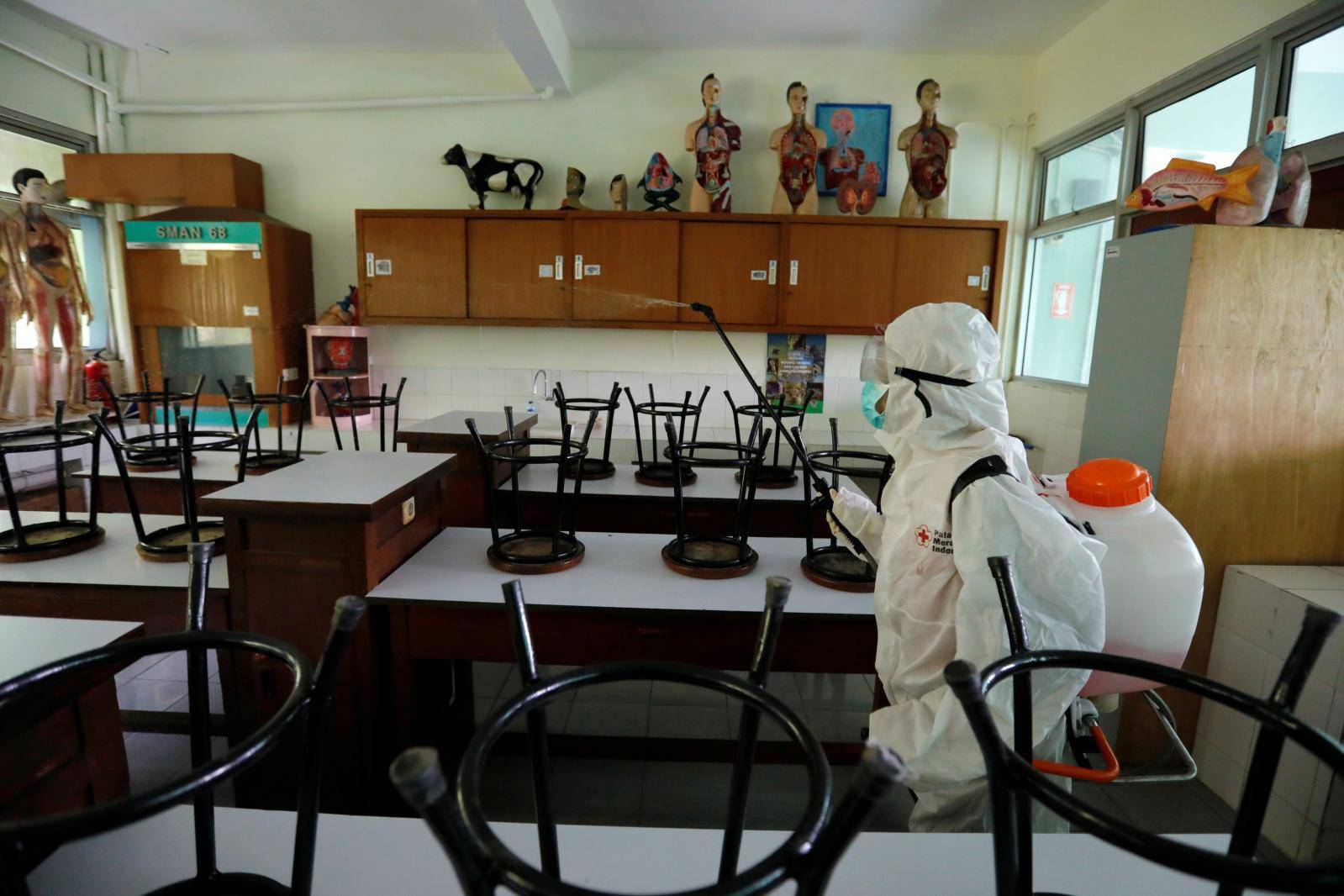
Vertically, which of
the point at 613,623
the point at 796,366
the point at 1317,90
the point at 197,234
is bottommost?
the point at 613,623

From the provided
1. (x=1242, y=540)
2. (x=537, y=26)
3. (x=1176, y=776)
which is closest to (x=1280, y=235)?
(x=1242, y=540)

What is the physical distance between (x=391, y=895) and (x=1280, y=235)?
2555 mm

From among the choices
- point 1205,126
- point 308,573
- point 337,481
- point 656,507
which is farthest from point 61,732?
point 1205,126

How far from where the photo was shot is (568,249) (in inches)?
157

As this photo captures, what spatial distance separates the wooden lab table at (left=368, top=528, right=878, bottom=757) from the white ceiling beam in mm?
2786

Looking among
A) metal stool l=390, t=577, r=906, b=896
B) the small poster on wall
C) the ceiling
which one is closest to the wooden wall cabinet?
the small poster on wall

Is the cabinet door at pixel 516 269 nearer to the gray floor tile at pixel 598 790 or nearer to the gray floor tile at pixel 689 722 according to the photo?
the gray floor tile at pixel 689 722

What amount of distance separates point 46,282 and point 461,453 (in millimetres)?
3133

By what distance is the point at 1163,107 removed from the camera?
320cm

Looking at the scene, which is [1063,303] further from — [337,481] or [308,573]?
[308,573]

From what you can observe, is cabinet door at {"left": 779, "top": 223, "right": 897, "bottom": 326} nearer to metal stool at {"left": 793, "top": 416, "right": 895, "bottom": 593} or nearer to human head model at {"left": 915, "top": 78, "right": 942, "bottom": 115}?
human head model at {"left": 915, "top": 78, "right": 942, "bottom": 115}

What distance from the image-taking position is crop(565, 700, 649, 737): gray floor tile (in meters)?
2.26

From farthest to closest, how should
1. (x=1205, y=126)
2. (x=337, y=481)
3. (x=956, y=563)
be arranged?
(x=1205, y=126), (x=337, y=481), (x=956, y=563)

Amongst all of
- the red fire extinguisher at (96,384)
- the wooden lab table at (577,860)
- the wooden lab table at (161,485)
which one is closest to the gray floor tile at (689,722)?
the wooden lab table at (577,860)
